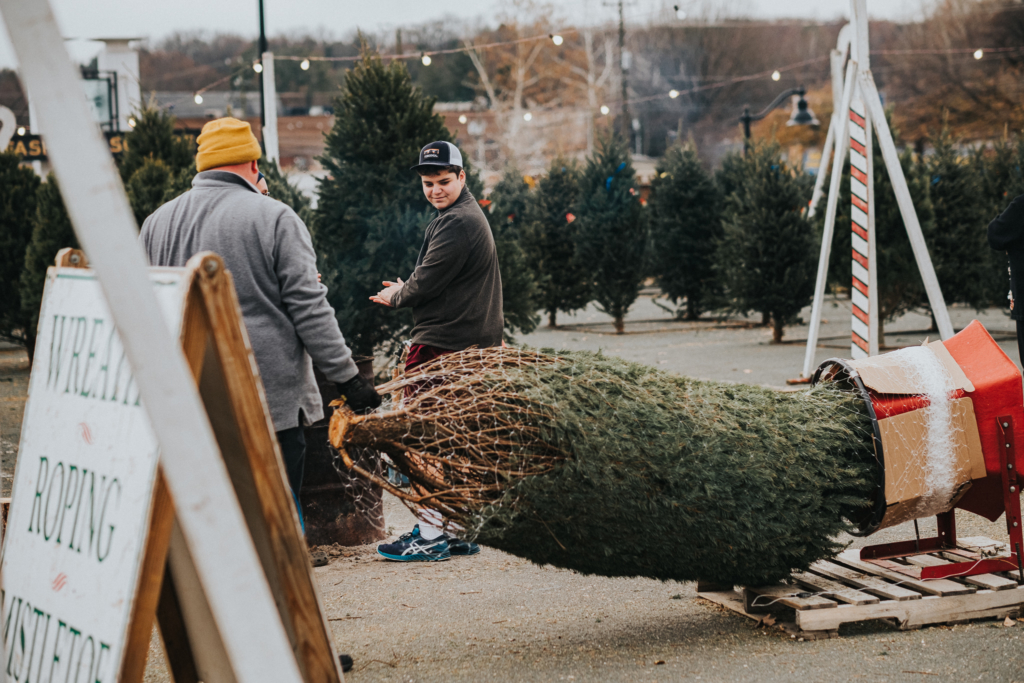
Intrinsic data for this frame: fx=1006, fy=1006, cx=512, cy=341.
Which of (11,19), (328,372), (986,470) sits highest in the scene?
(11,19)

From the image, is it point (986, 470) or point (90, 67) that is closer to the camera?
point (986, 470)

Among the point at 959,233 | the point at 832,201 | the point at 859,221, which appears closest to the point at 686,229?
the point at 959,233

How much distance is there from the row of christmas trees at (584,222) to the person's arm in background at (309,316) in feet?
14.9

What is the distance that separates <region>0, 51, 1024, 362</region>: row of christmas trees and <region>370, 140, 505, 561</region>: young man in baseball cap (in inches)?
138

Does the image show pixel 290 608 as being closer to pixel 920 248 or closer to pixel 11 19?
pixel 11 19

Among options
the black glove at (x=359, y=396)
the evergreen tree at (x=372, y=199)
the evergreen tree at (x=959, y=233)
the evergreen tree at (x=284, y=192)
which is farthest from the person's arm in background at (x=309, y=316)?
the evergreen tree at (x=959, y=233)

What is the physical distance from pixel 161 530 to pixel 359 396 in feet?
4.07

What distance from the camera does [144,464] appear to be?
2.08m

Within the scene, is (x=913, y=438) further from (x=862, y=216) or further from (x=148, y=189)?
(x=148, y=189)

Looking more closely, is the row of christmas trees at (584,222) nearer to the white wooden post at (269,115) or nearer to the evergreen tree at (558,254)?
the evergreen tree at (558,254)

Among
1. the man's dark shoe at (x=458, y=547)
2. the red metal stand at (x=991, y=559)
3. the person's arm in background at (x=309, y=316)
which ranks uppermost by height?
the person's arm in background at (x=309, y=316)

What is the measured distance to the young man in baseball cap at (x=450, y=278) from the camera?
4332 mm

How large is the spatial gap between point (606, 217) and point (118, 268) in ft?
52.0

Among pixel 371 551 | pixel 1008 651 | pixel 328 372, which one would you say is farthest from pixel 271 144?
pixel 1008 651
